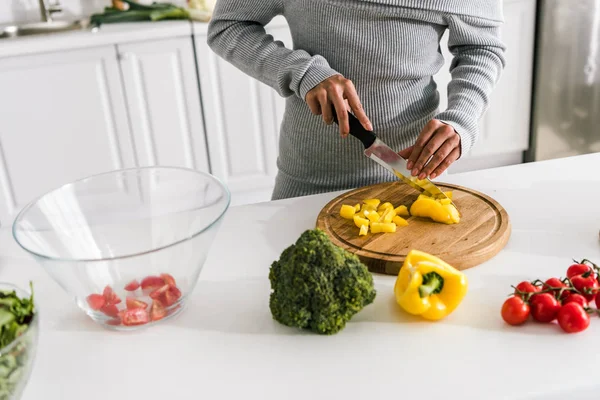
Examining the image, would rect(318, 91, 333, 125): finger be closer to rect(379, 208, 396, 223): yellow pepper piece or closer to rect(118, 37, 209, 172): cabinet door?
rect(379, 208, 396, 223): yellow pepper piece

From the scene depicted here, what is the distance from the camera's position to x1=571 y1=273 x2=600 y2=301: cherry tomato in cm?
89

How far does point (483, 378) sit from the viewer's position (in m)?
0.77

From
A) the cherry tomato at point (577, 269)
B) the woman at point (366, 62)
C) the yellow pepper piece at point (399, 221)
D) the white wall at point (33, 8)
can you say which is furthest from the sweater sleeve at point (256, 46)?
the white wall at point (33, 8)

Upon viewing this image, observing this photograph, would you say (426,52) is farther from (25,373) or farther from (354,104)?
(25,373)

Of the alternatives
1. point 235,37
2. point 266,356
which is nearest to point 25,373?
point 266,356

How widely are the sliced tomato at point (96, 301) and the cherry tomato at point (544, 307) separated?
0.63m

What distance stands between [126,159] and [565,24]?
2224mm

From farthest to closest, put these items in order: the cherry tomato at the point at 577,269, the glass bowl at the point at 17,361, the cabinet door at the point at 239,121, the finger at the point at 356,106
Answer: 1. the cabinet door at the point at 239,121
2. the finger at the point at 356,106
3. the cherry tomato at the point at 577,269
4. the glass bowl at the point at 17,361

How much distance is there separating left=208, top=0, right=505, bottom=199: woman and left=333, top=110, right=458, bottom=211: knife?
0.04m

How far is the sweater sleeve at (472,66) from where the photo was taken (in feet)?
4.36

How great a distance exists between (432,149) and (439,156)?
0.02 metres

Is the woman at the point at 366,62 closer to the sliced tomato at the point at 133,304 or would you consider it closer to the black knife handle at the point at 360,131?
the black knife handle at the point at 360,131

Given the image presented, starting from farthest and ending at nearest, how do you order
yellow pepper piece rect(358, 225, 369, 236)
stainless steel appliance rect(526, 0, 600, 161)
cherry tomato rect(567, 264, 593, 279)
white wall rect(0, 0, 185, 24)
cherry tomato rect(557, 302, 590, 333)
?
white wall rect(0, 0, 185, 24) < stainless steel appliance rect(526, 0, 600, 161) < yellow pepper piece rect(358, 225, 369, 236) < cherry tomato rect(567, 264, 593, 279) < cherry tomato rect(557, 302, 590, 333)

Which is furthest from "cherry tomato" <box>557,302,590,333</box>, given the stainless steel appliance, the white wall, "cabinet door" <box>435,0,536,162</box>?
the white wall
